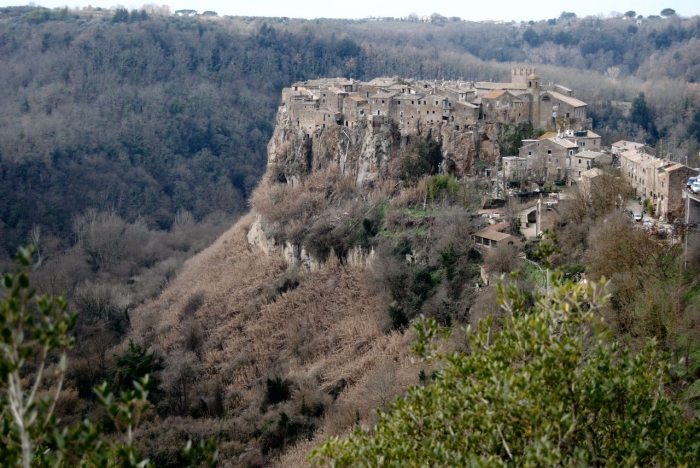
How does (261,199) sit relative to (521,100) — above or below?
below

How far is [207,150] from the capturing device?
76125 mm

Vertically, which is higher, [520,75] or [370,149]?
[520,75]

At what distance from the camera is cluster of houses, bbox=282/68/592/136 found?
35.8m

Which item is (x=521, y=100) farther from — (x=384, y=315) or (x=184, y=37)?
(x=184, y=37)

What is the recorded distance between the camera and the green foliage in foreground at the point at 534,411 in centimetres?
865

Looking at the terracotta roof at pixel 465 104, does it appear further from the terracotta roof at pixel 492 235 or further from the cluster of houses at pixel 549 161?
the terracotta roof at pixel 492 235

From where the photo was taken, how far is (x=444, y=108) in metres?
35.8

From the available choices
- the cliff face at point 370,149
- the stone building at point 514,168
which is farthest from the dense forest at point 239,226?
the stone building at point 514,168

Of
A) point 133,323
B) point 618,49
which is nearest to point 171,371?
point 133,323

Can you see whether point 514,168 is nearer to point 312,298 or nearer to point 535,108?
point 535,108

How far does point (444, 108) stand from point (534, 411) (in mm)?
28343

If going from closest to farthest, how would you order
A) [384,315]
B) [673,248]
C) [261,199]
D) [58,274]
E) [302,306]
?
1. [673,248]
2. [384,315]
3. [302,306]
4. [261,199]
5. [58,274]

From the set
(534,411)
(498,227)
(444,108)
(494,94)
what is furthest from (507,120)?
(534,411)

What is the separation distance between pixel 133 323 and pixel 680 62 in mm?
76389
